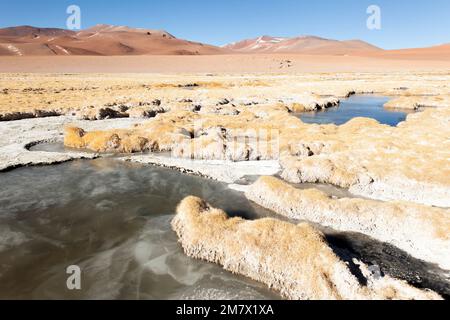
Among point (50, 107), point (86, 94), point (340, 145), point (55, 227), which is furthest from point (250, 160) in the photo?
point (86, 94)

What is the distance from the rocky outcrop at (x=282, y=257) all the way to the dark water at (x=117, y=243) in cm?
59

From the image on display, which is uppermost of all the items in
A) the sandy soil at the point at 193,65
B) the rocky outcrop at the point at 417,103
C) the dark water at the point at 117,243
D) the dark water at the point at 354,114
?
the sandy soil at the point at 193,65

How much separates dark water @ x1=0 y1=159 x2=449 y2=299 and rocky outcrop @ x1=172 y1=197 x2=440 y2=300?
59 centimetres

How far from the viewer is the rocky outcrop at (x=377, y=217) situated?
15.3 metres

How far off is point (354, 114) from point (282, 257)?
4236 centimetres

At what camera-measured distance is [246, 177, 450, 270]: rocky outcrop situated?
1533cm

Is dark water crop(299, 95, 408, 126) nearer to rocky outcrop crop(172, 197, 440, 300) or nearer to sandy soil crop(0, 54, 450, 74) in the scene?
rocky outcrop crop(172, 197, 440, 300)

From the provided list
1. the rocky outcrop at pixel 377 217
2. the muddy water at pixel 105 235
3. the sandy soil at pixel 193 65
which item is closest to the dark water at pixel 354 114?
the rocky outcrop at pixel 377 217

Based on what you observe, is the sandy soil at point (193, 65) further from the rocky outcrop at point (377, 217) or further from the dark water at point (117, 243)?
the rocky outcrop at point (377, 217)

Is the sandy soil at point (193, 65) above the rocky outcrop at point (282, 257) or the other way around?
above

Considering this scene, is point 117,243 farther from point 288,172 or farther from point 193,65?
point 193,65
